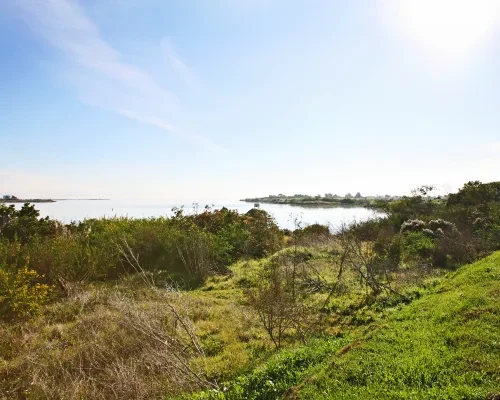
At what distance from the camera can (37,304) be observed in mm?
8367

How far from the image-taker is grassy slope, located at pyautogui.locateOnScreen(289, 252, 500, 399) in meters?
3.61

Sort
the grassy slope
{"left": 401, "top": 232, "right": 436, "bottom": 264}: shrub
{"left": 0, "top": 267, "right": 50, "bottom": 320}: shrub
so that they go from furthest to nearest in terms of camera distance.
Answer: {"left": 401, "top": 232, "right": 436, "bottom": 264}: shrub → {"left": 0, "top": 267, "right": 50, "bottom": 320}: shrub → the grassy slope

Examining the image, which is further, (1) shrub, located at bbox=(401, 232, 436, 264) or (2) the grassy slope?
(1) shrub, located at bbox=(401, 232, 436, 264)

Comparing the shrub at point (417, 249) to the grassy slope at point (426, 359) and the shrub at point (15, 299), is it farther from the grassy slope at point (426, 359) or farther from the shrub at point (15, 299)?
the shrub at point (15, 299)

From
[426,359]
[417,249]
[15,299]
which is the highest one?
[417,249]

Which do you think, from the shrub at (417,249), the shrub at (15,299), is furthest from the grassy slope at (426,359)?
the shrub at (417,249)

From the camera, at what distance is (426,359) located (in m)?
4.23

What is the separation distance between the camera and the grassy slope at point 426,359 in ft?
11.8

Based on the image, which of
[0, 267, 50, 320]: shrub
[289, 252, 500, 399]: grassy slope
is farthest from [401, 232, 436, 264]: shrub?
[0, 267, 50, 320]: shrub

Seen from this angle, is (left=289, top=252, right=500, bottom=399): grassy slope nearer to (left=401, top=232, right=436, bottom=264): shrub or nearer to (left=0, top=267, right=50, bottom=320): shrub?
(left=0, top=267, right=50, bottom=320): shrub

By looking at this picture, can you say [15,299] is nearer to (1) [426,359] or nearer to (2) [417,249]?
(1) [426,359]

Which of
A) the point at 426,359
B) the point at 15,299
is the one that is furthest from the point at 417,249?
the point at 15,299

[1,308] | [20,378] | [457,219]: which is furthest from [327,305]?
[457,219]

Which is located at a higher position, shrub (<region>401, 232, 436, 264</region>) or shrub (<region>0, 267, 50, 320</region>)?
shrub (<region>401, 232, 436, 264</region>)
